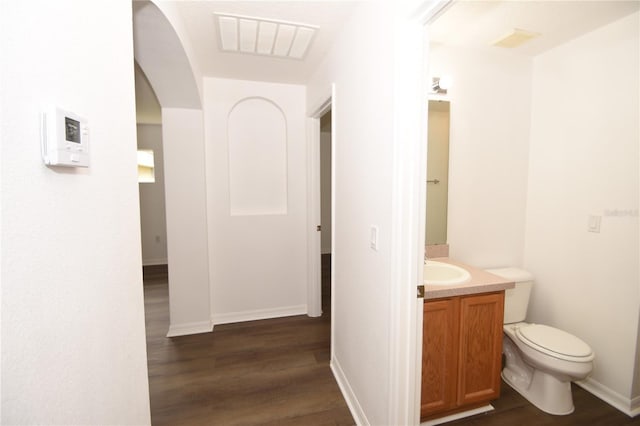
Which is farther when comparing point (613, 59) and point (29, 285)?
point (613, 59)

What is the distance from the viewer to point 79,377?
0.66m

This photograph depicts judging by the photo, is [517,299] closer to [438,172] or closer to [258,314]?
[438,172]

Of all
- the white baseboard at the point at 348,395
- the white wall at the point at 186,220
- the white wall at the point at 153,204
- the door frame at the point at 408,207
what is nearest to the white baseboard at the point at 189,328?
the white wall at the point at 186,220

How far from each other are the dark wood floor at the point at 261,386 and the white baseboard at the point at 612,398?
43mm

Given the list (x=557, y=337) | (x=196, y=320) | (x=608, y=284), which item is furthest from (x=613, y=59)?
(x=196, y=320)

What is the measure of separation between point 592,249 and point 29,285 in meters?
2.87

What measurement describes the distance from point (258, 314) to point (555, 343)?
8.25 feet

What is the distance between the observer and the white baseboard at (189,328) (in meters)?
2.74

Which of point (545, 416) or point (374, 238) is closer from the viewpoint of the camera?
point (374, 238)

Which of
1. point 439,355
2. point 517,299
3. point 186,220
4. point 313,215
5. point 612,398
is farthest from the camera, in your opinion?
point 313,215

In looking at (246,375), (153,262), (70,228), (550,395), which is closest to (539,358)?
(550,395)

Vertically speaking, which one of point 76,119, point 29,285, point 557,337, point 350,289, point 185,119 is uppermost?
point 185,119

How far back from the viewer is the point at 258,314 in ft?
10.1

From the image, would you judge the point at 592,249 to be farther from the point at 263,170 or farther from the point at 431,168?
the point at 263,170
